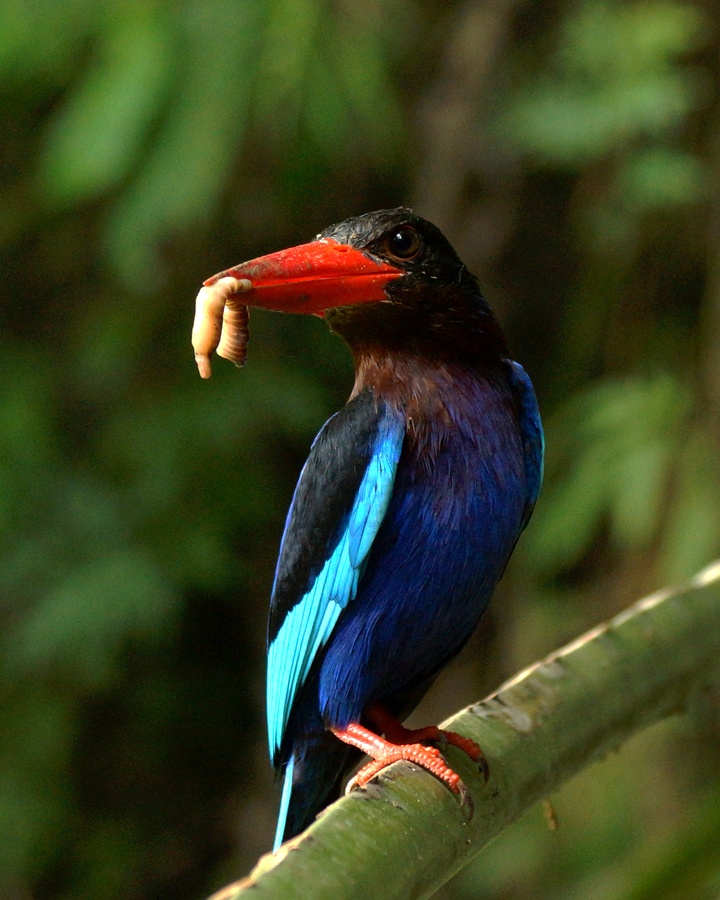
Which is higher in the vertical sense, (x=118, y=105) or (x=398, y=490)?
(x=118, y=105)

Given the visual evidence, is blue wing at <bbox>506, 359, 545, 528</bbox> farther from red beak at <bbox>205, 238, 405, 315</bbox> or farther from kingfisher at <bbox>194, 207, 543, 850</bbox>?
red beak at <bbox>205, 238, 405, 315</bbox>

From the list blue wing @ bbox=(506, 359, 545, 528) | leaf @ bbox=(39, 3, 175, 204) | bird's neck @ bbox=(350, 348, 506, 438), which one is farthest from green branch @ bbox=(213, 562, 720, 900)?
leaf @ bbox=(39, 3, 175, 204)

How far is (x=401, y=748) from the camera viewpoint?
1251 millimetres

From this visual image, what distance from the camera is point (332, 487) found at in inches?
50.4

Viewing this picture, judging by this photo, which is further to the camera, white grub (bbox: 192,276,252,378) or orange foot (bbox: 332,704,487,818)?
orange foot (bbox: 332,704,487,818)

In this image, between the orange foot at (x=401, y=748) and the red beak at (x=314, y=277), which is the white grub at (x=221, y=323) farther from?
the orange foot at (x=401, y=748)

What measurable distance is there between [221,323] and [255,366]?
1.99 m

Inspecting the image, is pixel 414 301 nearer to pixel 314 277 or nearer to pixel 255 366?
pixel 314 277

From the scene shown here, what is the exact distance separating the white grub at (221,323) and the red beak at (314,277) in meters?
0.01

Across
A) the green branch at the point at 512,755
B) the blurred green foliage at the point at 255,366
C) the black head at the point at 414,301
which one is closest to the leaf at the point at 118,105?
the blurred green foliage at the point at 255,366

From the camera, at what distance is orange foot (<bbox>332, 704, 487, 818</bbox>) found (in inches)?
45.7

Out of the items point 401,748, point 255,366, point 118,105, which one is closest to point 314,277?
point 401,748

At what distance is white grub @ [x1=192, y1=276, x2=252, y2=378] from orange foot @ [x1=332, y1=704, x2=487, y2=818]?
47 centimetres

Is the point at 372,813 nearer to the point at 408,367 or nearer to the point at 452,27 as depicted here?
the point at 408,367
